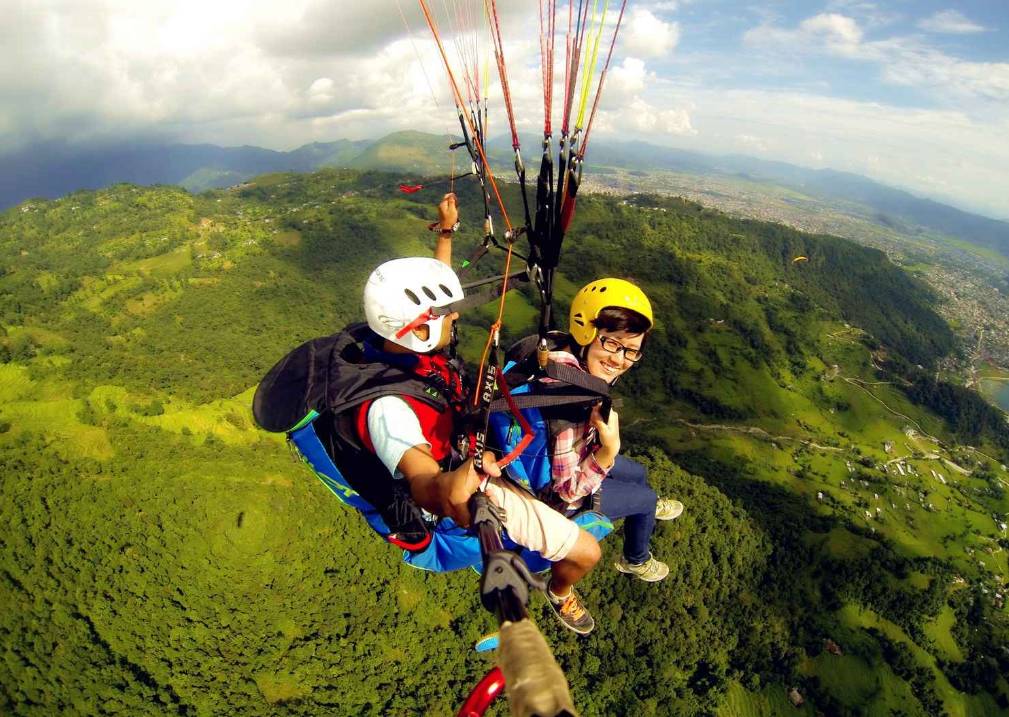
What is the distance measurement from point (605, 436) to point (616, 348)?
1.09 meters

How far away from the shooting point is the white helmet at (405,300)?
13.9 ft

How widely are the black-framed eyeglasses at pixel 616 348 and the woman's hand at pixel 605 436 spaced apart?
2.41ft

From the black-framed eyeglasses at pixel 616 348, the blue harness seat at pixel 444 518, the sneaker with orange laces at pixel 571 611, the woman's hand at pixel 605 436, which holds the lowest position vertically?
the sneaker with orange laces at pixel 571 611

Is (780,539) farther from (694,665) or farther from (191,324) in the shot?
(191,324)

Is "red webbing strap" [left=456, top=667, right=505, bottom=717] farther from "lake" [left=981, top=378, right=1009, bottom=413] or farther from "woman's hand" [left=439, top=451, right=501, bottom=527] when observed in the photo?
"lake" [left=981, top=378, right=1009, bottom=413]

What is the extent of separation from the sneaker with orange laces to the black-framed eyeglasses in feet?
8.55

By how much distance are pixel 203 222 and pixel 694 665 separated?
6663 inches

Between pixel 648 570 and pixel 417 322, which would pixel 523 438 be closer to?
pixel 417 322

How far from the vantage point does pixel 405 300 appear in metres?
4.24

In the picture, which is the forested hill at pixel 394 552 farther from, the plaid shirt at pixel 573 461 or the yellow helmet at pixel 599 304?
the yellow helmet at pixel 599 304

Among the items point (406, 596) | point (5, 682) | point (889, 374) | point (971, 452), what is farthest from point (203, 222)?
point (971, 452)

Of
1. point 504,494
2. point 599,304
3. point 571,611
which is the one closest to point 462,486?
point 504,494

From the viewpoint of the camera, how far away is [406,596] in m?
59.2

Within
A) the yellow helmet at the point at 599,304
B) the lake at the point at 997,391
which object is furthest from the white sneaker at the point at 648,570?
the lake at the point at 997,391
